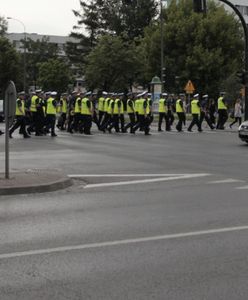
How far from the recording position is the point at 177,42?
5762 centimetres

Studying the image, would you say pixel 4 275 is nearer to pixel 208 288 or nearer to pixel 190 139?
pixel 208 288

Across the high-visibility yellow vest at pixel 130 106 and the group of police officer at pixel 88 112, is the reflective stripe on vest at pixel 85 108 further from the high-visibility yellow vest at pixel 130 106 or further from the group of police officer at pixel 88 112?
the high-visibility yellow vest at pixel 130 106

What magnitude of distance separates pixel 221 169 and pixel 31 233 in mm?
7135

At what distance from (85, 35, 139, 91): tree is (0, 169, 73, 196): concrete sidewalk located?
4376cm

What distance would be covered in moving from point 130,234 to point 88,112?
57.4ft

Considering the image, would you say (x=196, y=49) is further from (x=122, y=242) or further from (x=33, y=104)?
(x=122, y=242)

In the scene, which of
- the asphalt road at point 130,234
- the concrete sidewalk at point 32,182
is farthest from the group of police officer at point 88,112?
the concrete sidewalk at point 32,182

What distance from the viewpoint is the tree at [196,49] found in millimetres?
55719

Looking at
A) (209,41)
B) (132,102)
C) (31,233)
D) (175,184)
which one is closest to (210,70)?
(209,41)

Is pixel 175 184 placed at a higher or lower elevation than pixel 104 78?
lower

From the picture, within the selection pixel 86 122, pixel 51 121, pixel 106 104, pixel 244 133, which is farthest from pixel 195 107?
pixel 244 133

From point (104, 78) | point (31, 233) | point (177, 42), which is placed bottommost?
point (31, 233)

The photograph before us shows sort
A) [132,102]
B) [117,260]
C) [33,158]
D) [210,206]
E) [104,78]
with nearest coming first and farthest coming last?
1. [117,260]
2. [210,206]
3. [33,158]
4. [132,102]
5. [104,78]

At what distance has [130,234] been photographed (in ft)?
23.7
